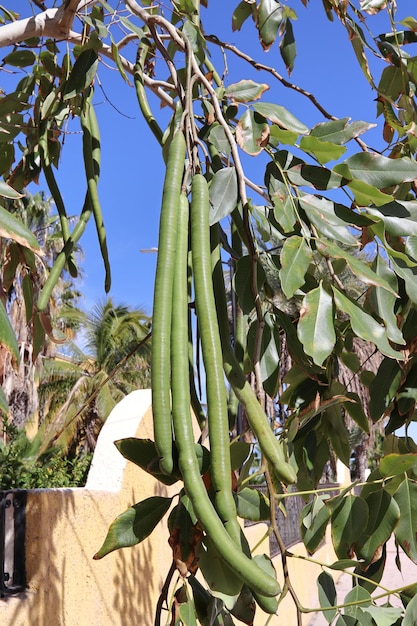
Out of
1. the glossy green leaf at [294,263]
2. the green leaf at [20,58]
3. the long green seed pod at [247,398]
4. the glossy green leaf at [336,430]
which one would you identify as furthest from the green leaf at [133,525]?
the green leaf at [20,58]

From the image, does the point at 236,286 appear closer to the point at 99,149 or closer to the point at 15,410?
the point at 99,149

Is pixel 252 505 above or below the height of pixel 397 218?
below

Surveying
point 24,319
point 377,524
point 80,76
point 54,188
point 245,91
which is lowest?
point 377,524

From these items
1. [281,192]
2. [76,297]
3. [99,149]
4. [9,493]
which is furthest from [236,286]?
[76,297]

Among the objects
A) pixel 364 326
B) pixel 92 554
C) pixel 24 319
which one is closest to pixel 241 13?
pixel 364 326

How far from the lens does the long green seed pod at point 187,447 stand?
0.58 metres

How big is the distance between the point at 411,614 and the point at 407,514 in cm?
14

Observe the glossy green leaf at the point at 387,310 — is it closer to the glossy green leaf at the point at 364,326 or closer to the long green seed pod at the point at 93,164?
the glossy green leaf at the point at 364,326

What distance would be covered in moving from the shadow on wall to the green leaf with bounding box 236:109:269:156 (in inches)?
64.4

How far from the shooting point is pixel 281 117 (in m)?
0.97

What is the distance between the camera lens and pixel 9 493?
2.20 meters

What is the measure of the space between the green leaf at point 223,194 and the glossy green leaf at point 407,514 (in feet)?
1.55

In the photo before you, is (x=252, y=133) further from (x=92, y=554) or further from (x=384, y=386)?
(x=92, y=554)

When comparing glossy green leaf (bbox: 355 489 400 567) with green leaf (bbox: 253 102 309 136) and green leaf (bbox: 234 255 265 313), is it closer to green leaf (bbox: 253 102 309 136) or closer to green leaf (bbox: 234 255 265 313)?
green leaf (bbox: 234 255 265 313)
